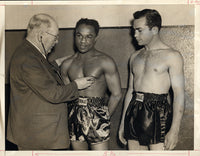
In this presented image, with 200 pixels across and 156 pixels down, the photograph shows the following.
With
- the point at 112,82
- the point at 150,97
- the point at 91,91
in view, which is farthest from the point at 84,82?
the point at 150,97

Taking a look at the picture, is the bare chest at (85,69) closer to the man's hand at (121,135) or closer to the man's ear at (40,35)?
the man's ear at (40,35)

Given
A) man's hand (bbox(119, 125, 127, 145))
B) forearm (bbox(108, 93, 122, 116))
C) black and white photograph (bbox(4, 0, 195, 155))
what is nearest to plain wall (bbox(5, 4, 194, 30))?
black and white photograph (bbox(4, 0, 195, 155))

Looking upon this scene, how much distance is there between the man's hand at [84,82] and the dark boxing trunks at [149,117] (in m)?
0.30

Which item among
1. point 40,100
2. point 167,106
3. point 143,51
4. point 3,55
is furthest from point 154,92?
point 3,55

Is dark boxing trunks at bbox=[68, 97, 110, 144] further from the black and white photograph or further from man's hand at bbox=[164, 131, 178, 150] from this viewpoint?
man's hand at bbox=[164, 131, 178, 150]

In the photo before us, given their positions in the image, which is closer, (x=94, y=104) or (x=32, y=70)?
(x=32, y=70)

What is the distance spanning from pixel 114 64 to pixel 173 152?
72 cm

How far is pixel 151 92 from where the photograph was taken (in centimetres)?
163

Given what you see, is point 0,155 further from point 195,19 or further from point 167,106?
point 195,19

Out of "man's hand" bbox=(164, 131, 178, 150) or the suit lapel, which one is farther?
"man's hand" bbox=(164, 131, 178, 150)

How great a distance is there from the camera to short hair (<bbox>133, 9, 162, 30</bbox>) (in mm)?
1683

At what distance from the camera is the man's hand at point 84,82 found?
64.2 inches

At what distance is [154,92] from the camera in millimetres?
1633

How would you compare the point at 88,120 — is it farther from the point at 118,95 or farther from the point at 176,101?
the point at 176,101
